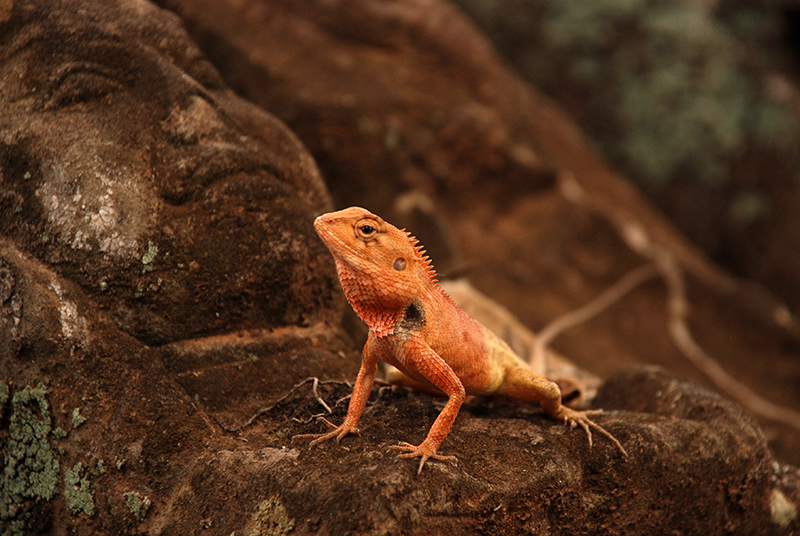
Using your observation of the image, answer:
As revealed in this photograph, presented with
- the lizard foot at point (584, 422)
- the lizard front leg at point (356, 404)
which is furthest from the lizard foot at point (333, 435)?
the lizard foot at point (584, 422)

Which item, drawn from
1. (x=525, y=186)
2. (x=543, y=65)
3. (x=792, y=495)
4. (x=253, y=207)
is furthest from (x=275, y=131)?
(x=543, y=65)

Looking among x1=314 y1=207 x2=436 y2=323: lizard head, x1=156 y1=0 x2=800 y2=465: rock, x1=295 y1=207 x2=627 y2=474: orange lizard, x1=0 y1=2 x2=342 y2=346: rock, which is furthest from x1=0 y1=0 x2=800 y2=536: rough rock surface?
x1=156 y1=0 x2=800 y2=465: rock

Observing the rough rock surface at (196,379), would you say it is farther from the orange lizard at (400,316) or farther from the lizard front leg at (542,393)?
the orange lizard at (400,316)

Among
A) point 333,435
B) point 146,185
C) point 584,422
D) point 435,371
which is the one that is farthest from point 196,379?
point 584,422

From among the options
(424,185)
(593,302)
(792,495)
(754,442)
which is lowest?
(593,302)

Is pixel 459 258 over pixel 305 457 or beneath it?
beneath

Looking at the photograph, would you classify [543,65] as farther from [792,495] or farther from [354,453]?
[354,453]

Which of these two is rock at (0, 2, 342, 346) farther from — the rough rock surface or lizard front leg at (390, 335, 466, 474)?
lizard front leg at (390, 335, 466, 474)
